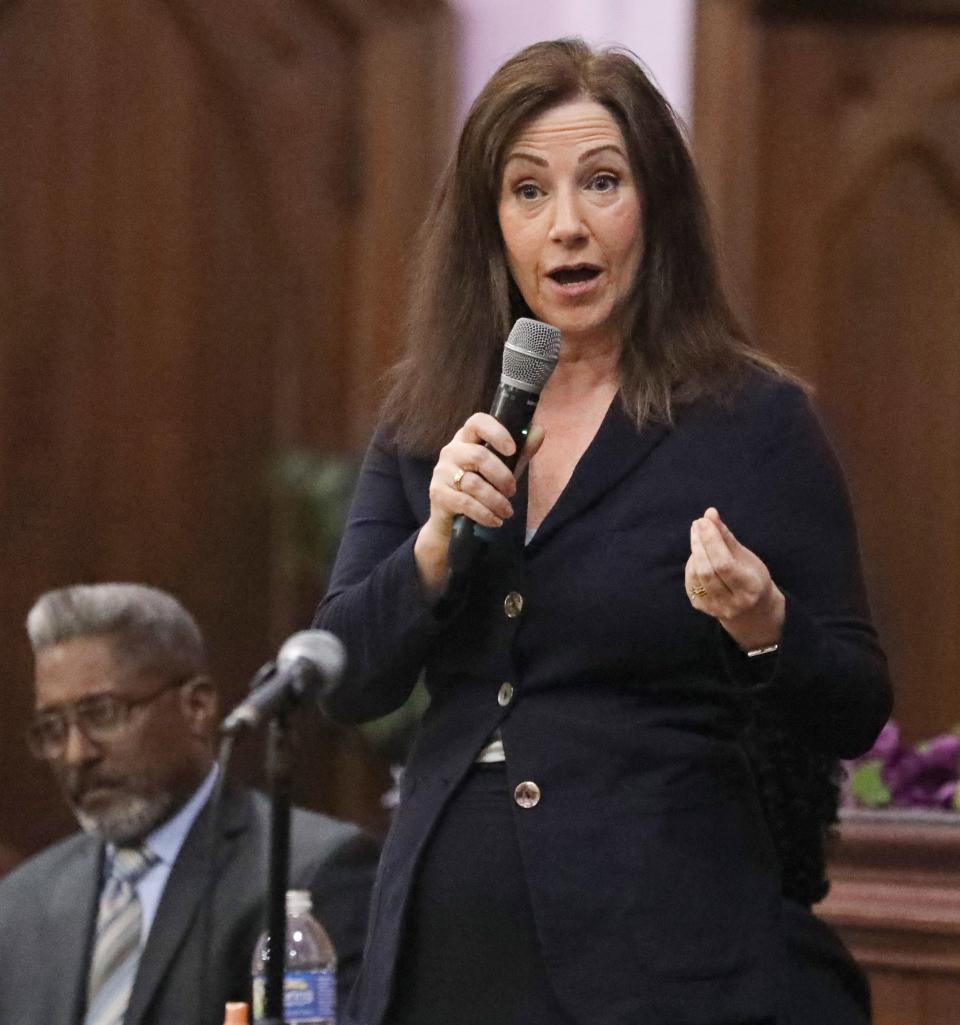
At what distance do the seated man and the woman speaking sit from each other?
1.26 meters

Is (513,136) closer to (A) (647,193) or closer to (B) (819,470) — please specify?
(A) (647,193)

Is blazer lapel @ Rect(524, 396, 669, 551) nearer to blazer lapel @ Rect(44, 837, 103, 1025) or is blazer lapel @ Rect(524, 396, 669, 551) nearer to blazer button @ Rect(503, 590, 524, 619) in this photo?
blazer button @ Rect(503, 590, 524, 619)

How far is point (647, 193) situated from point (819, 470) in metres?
0.32

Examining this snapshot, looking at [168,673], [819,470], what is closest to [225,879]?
[168,673]

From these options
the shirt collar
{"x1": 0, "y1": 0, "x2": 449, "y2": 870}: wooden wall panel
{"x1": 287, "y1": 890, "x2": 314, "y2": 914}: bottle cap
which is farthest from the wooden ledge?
{"x1": 0, "y1": 0, "x2": 449, "y2": 870}: wooden wall panel

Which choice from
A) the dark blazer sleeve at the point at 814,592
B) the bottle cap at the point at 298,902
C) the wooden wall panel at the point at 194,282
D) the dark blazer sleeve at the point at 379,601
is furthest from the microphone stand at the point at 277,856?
the wooden wall panel at the point at 194,282

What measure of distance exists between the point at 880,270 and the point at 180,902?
2.35 meters

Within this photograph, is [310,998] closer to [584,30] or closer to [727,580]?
Answer: [727,580]

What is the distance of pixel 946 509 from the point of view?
482 centimetres

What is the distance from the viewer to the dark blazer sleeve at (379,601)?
1956mm

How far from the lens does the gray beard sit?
353 centimetres

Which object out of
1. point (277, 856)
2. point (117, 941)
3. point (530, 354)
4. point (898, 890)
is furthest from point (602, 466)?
point (117, 941)

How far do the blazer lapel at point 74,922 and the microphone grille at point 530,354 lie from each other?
70.8 inches

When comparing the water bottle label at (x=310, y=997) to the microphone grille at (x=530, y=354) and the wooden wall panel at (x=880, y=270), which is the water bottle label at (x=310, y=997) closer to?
the microphone grille at (x=530, y=354)
